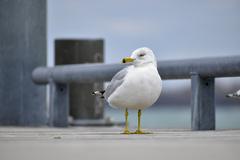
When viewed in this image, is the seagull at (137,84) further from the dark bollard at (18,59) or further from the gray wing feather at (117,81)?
the dark bollard at (18,59)

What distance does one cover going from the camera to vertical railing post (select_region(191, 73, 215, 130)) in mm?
10992

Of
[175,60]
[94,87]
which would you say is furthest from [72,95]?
[175,60]

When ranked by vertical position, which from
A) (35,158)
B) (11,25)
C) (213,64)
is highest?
(11,25)

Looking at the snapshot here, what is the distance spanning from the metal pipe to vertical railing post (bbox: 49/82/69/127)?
0.23 meters

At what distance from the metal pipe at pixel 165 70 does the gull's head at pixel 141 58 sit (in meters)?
2.22

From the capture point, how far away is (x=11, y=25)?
14008mm

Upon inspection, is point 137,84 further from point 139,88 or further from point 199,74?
point 199,74

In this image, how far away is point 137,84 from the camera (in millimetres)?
8289

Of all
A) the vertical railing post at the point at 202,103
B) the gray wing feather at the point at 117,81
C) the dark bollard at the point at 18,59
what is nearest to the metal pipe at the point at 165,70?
the vertical railing post at the point at 202,103

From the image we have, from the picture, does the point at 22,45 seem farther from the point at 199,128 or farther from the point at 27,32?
the point at 199,128

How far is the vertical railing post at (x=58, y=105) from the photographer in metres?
13.9

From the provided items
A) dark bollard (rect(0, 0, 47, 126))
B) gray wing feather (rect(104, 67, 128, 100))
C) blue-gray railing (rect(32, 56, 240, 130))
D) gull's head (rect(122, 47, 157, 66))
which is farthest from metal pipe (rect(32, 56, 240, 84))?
gray wing feather (rect(104, 67, 128, 100))

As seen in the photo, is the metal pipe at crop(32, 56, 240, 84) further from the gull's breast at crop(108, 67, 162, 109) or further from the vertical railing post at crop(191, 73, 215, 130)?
the gull's breast at crop(108, 67, 162, 109)

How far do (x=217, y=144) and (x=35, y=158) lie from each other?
1.54 metres
